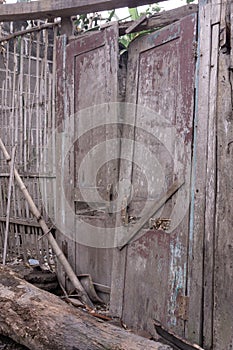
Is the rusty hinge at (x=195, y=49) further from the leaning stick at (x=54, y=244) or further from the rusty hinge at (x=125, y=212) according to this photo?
the leaning stick at (x=54, y=244)

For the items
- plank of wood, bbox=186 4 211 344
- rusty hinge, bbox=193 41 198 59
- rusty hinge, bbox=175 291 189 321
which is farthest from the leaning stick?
rusty hinge, bbox=193 41 198 59

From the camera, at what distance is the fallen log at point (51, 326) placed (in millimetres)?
2449

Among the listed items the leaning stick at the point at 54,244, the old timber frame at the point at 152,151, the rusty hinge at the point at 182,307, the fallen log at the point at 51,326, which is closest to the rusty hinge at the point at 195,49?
the old timber frame at the point at 152,151

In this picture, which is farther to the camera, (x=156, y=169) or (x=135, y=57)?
(x=135, y=57)

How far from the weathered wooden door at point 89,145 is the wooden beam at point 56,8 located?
25cm

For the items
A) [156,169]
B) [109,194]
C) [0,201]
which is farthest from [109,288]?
[0,201]

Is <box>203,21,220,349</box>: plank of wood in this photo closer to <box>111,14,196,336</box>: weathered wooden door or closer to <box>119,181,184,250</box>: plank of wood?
<box>111,14,196,336</box>: weathered wooden door

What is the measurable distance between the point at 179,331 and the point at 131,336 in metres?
0.67

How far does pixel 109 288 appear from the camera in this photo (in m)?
3.77

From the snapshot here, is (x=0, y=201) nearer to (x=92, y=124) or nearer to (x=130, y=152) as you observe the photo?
(x=92, y=124)

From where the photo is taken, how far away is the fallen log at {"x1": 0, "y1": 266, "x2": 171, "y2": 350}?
2449mm

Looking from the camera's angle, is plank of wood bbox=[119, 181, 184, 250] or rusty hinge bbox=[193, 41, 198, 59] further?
plank of wood bbox=[119, 181, 184, 250]

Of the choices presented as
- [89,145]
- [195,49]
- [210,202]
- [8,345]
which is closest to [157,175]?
[210,202]

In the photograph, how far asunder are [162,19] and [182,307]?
231 cm
